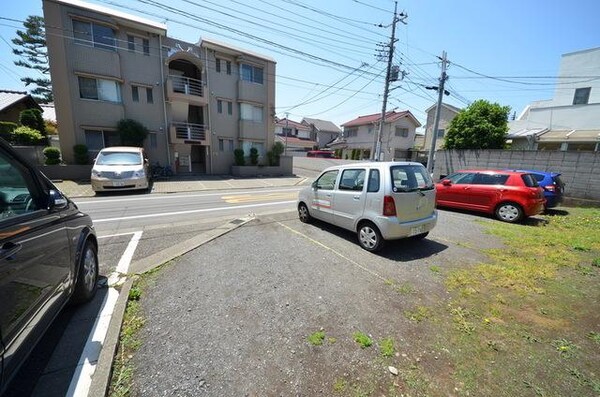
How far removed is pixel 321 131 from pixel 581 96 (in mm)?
33633

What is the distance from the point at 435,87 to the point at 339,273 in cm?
1730

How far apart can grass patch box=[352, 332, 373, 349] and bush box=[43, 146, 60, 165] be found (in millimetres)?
17778

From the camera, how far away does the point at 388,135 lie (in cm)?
3241

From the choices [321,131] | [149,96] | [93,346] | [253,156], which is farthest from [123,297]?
[321,131]

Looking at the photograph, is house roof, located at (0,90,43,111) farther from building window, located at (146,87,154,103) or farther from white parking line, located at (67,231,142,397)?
white parking line, located at (67,231,142,397)

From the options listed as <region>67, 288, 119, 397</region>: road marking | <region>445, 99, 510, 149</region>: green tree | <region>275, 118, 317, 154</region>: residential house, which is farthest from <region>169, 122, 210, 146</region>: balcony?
<region>275, 118, 317, 154</region>: residential house

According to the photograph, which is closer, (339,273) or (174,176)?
(339,273)

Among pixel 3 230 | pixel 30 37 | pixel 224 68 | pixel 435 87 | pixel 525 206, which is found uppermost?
pixel 30 37

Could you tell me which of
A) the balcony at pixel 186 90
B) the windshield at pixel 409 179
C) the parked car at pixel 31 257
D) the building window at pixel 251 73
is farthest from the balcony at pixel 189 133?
the windshield at pixel 409 179

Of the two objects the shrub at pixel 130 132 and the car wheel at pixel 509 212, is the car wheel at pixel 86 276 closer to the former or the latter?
the car wheel at pixel 509 212

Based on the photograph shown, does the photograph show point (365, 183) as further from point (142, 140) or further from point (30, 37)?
point (30, 37)

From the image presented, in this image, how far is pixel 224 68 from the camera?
1923 cm

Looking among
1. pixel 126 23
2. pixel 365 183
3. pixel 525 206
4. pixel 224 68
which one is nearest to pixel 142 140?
pixel 126 23

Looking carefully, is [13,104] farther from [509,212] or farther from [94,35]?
[509,212]
